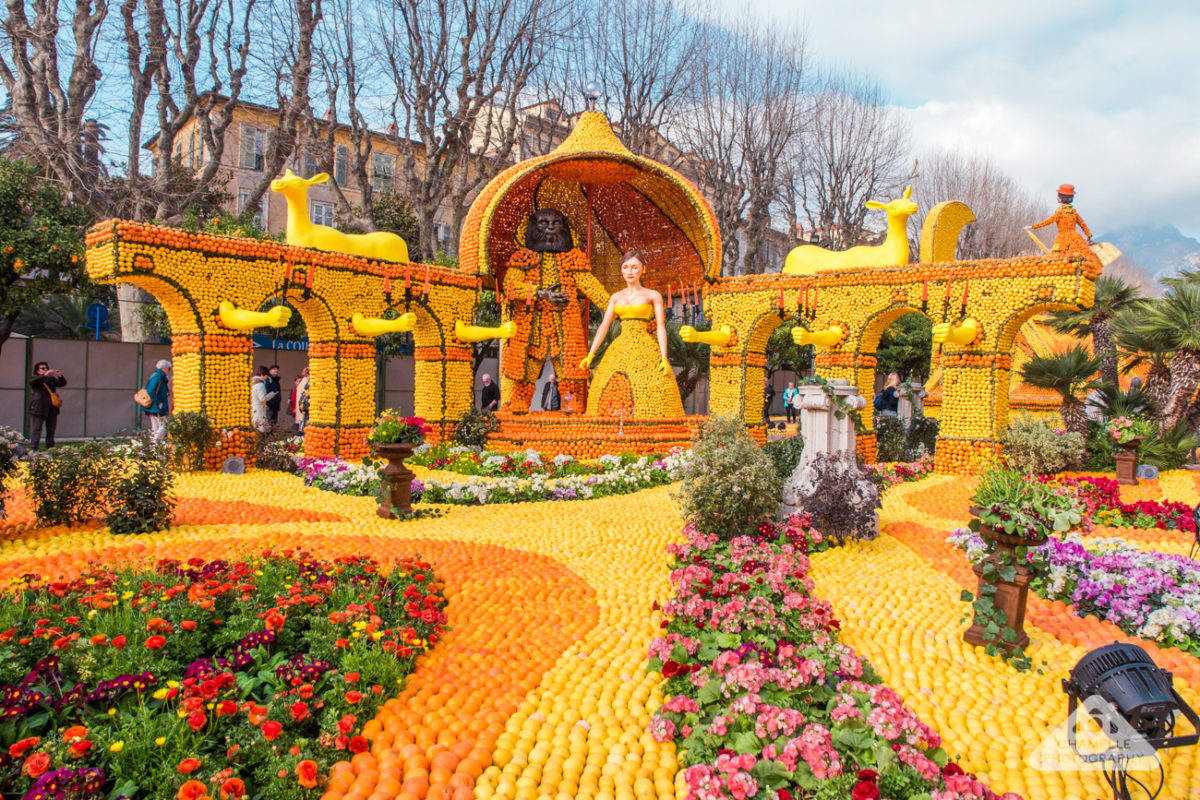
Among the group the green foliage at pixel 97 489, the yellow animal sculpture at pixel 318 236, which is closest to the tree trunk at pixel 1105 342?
the yellow animal sculpture at pixel 318 236

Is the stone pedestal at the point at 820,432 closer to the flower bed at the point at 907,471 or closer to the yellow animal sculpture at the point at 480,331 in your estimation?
the flower bed at the point at 907,471

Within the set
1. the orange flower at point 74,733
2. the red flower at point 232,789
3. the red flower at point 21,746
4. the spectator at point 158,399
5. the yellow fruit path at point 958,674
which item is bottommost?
the yellow fruit path at point 958,674

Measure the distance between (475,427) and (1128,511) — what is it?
9.53 metres

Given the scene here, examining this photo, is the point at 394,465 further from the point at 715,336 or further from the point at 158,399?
the point at 715,336

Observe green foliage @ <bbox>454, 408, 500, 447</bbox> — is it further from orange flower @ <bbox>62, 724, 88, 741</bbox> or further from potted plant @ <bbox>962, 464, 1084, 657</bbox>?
orange flower @ <bbox>62, 724, 88, 741</bbox>

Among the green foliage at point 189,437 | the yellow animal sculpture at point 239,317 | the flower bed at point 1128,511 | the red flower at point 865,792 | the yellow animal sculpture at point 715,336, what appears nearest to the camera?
the red flower at point 865,792

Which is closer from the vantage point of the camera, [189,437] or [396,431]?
[396,431]

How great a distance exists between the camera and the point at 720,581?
4.89 metres

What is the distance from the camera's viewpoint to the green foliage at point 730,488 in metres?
6.13

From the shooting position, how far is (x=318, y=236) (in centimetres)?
1126

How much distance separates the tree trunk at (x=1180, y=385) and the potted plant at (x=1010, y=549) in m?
9.36

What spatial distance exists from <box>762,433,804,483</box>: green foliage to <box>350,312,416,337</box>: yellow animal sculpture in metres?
6.00

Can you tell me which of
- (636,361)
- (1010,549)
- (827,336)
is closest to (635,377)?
(636,361)

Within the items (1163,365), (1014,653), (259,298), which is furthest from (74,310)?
(1163,365)
